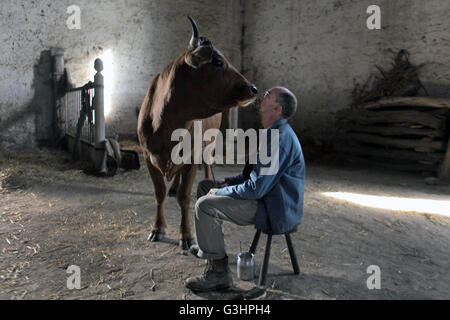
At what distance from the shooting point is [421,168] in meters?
6.64

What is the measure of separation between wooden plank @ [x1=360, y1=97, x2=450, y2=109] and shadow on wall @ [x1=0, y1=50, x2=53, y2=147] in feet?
22.9

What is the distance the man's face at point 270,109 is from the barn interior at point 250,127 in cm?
107

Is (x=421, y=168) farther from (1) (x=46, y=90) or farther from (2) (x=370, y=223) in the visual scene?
(1) (x=46, y=90)

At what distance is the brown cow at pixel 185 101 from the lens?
8.71 ft

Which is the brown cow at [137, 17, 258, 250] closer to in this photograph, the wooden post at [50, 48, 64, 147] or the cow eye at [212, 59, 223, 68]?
the cow eye at [212, 59, 223, 68]

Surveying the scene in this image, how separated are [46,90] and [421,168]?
796cm

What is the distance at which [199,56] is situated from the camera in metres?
2.62

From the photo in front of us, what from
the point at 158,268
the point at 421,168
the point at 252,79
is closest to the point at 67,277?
the point at 158,268

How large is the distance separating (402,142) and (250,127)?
4.67 m

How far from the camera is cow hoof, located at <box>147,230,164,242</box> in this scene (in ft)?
10.3

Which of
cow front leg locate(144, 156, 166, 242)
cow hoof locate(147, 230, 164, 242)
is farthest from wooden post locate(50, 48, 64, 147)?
cow hoof locate(147, 230, 164, 242)

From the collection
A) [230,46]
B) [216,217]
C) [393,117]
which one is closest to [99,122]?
[216,217]

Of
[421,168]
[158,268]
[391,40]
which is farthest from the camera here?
[391,40]

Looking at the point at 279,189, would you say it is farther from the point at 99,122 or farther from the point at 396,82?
the point at 396,82
